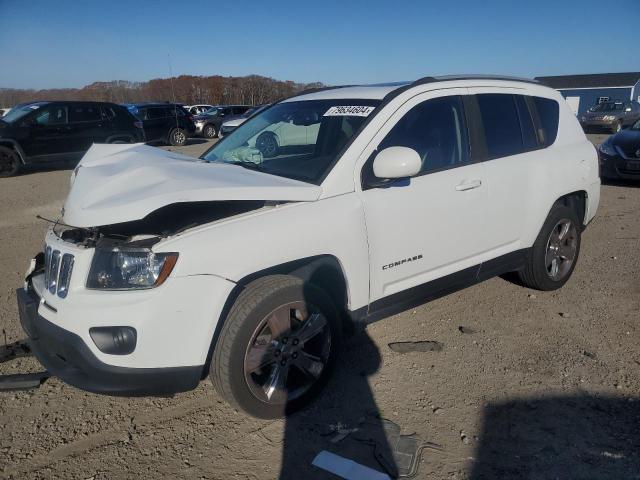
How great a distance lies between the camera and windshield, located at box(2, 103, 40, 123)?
38.9ft

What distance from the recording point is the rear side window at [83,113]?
41.4 ft

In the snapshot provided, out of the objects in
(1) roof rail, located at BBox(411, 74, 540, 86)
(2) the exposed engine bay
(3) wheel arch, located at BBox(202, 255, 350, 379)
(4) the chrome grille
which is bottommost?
(3) wheel arch, located at BBox(202, 255, 350, 379)

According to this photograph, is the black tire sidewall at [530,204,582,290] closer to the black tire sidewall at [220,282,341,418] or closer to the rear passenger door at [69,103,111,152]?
the black tire sidewall at [220,282,341,418]

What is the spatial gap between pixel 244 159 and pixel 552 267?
289cm

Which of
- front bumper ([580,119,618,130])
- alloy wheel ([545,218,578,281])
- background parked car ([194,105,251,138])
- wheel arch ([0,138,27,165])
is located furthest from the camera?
background parked car ([194,105,251,138])

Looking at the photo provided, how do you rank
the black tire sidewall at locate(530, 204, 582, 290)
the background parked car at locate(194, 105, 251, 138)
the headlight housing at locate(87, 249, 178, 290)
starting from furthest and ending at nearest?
the background parked car at locate(194, 105, 251, 138)
the black tire sidewall at locate(530, 204, 582, 290)
the headlight housing at locate(87, 249, 178, 290)

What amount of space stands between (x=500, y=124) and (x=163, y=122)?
17.2 meters

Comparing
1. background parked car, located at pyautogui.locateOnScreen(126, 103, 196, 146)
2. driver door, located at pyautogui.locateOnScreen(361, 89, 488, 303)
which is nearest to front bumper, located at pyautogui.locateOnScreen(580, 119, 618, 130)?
background parked car, located at pyautogui.locateOnScreen(126, 103, 196, 146)

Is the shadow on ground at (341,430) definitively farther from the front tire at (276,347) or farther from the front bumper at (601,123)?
the front bumper at (601,123)

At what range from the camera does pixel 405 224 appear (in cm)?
315

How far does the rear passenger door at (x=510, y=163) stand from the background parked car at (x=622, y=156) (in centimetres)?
655

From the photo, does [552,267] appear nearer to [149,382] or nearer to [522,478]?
[522,478]

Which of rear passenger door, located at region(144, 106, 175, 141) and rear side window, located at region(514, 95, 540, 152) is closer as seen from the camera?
rear side window, located at region(514, 95, 540, 152)

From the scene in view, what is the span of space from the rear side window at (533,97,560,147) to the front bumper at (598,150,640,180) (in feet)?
19.6
